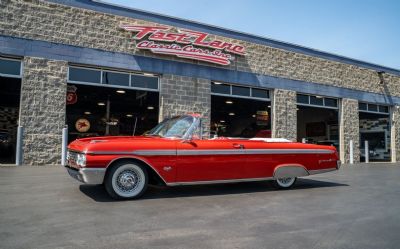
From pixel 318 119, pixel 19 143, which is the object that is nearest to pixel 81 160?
pixel 19 143

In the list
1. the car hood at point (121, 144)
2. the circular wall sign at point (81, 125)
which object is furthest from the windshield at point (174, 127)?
the circular wall sign at point (81, 125)

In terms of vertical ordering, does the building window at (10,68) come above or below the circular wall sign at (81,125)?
above

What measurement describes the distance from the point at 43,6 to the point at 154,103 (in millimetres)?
6494

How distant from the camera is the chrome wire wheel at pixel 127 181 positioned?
5848 millimetres

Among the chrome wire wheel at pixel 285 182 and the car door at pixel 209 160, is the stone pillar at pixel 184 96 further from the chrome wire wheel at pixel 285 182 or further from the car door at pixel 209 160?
the car door at pixel 209 160

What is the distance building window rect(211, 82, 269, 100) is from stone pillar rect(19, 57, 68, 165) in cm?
650

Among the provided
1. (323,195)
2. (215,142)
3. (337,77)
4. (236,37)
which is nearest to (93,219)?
(215,142)

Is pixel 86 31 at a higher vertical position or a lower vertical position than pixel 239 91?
higher

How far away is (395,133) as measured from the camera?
22766 mm

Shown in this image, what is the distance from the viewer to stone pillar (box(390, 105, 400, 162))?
22453 mm

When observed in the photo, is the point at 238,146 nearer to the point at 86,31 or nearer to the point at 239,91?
the point at 86,31

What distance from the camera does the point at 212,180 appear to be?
6.62 metres

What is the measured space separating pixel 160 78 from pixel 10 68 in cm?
537

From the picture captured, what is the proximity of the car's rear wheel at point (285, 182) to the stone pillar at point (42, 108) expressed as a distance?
8.07 metres
